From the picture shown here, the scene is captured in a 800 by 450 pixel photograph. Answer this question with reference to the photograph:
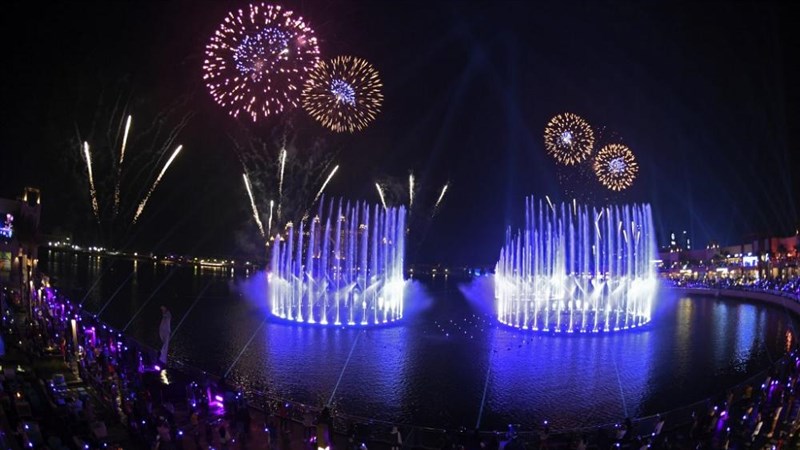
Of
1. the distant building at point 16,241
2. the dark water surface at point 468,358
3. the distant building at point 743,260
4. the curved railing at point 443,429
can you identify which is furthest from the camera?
the distant building at point 743,260

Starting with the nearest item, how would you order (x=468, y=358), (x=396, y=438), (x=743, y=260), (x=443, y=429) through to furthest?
(x=396, y=438) < (x=443, y=429) < (x=468, y=358) < (x=743, y=260)

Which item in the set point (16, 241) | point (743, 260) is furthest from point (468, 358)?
point (743, 260)

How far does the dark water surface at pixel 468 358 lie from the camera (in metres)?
20.3

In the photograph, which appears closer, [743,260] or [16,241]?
[16,241]

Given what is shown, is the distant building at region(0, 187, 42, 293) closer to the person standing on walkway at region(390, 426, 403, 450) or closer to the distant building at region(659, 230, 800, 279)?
the person standing on walkway at region(390, 426, 403, 450)

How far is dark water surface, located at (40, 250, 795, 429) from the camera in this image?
66.5ft

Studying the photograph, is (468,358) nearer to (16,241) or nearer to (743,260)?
(16,241)

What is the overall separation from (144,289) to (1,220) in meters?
14.0

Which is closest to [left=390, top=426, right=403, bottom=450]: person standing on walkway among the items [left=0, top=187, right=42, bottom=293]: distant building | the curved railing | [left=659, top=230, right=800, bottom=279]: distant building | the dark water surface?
the curved railing

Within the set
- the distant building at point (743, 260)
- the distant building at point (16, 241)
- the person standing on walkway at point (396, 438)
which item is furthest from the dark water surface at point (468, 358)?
the distant building at point (743, 260)

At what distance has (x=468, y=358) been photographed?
89.1 ft

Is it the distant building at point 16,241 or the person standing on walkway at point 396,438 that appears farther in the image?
the distant building at point 16,241

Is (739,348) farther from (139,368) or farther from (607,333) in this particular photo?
(139,368)

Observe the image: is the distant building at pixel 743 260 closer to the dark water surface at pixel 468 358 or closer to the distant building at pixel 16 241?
the dark water surface at pixel 468 358
